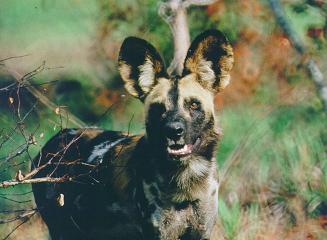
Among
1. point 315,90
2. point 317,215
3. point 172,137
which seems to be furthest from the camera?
point 315,90

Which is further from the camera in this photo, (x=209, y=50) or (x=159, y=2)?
(x=159, y=2)

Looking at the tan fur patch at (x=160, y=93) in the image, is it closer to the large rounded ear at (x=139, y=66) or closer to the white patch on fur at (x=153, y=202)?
the large rounded ear at (x=139, y=66)

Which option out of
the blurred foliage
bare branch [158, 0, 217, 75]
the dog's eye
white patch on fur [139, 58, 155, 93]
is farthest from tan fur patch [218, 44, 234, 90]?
bare branch [158, 0, 217, 75]

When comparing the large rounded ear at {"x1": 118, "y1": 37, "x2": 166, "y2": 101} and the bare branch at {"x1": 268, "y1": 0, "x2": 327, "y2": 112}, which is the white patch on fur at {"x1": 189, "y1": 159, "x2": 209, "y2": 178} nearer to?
the large rounded ear at {"x1": 118, "y1": 37, "x2": 166, "y2": 101}

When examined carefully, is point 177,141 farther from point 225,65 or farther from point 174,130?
point 225,65

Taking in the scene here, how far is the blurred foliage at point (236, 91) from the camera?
6117mm

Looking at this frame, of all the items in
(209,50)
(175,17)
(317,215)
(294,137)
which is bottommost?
(317,215)

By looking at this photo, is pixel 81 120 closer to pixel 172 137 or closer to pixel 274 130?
pixel 274 130

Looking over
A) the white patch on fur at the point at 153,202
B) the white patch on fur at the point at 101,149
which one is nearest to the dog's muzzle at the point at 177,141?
the white patch on fur at the point at 153,202

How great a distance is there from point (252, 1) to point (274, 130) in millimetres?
1079

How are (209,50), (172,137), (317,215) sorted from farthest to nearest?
(317,215), (209,50), (172,137)

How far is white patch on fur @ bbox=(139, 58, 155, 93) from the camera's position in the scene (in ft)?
14.1

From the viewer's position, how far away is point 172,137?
3.99 meters

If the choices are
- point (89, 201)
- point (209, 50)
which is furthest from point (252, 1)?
point (89, 201)
